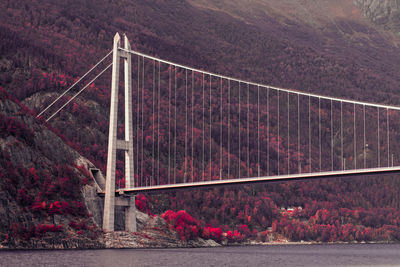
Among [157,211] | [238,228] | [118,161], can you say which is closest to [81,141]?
[118,161]

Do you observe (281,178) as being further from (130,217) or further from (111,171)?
(130,217)

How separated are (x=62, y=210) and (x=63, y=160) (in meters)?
12.3

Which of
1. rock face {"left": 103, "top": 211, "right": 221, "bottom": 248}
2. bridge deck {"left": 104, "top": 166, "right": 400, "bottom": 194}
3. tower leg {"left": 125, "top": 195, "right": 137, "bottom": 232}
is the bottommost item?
rock face {"left": 103, "top": 211, "right": 221, "bottom": 248}

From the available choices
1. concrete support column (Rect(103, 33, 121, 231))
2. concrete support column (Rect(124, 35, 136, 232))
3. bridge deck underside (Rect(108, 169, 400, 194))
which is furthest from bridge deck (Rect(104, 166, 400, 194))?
concrete support column (Rect(124, 35, 136, 232))

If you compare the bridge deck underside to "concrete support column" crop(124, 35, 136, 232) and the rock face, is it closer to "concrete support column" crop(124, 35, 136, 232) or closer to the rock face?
"concrete support column" crop(124, 35, 136, 232)

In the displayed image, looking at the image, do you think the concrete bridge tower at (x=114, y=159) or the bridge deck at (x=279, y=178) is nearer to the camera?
the bridge deck at (x=279, y=178)

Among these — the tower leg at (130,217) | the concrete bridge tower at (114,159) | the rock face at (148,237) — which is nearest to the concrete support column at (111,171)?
the concrete bridge tower at (114,159)

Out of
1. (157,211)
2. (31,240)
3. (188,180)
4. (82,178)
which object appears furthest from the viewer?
(188,180)

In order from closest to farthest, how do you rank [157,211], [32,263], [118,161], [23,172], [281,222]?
[32,263]
[23,172]
[157,211]
[118,161]
[281,222]

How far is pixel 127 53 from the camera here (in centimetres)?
9844

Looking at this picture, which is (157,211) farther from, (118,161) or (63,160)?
(63,160)

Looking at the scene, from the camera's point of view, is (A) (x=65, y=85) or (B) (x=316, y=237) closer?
(A) (x=65, y=85)

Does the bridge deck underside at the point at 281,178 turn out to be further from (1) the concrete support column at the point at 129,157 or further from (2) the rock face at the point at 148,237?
(2) the rock face at the point at 148,237

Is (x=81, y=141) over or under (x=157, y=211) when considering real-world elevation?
over
